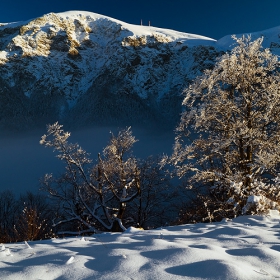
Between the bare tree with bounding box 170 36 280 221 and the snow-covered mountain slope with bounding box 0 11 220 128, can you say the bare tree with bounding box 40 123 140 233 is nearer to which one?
the bare tree with bounding box 170 36 280 221

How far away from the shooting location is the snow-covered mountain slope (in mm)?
41500

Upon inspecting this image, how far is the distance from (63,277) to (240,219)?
4.37 meters

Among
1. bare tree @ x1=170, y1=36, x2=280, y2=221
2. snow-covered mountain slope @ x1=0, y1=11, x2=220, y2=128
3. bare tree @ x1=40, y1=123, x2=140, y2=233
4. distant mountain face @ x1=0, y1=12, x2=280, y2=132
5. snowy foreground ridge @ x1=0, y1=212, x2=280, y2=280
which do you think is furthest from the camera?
snow-covered mountain slope @ x1=0, y1=11, x2=220, y2=128

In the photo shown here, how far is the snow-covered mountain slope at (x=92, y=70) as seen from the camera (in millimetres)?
41500

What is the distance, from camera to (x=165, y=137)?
114ft

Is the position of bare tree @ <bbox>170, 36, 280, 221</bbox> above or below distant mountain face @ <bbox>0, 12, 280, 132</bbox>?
below

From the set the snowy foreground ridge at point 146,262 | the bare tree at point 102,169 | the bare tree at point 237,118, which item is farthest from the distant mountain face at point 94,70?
the snowy foreground ridge at point 146,262

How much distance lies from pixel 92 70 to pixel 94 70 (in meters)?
0.43

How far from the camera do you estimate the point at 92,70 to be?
1945 inches

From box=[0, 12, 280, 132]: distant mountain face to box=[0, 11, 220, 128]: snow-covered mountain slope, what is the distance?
0.15 meters

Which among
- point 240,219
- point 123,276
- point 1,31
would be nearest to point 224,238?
point 123,276

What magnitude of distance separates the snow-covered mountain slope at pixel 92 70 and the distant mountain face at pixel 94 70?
155 millimetres

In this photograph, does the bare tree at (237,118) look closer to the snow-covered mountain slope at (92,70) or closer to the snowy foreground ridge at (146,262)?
the snowy foreground ridge at (146,262)

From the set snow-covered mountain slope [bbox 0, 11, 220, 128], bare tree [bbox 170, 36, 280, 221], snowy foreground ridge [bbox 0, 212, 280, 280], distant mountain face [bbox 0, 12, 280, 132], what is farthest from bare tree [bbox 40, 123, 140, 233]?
snow-covered mountain slope [bbox 0, 11, 220, 128]
